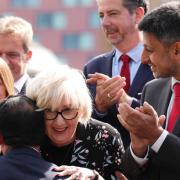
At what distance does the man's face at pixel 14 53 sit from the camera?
439cm

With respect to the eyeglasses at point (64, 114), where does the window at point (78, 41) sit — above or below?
below

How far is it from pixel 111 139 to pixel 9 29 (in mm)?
1527

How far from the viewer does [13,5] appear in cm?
6931

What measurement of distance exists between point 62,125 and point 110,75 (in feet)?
3.86

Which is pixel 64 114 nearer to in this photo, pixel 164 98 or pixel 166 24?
pixel 164 98

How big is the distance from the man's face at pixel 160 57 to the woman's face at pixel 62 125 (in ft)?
1.56

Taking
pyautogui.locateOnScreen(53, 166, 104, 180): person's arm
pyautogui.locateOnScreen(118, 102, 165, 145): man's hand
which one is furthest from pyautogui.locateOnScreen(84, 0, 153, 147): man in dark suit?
pyautogui.locateOnScreen(53, 166, 104, 180): person's arm

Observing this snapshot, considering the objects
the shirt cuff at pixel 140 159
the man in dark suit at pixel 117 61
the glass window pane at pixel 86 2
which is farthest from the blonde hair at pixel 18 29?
the glass window pane at pixel 86 2

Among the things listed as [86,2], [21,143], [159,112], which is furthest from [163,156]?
[86,2]

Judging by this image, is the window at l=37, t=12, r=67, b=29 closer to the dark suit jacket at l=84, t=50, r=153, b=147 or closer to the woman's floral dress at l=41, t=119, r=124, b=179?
the dark suit jacket at l=84, t=50, r=153, b=147

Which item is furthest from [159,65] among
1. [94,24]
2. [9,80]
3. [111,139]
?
[94,24]

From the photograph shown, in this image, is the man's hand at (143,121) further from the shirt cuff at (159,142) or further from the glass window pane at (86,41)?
the glass window pane at (86,41)

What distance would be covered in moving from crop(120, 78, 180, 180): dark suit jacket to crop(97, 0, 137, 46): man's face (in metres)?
1.04

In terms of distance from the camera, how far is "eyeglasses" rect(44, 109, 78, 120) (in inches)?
120
